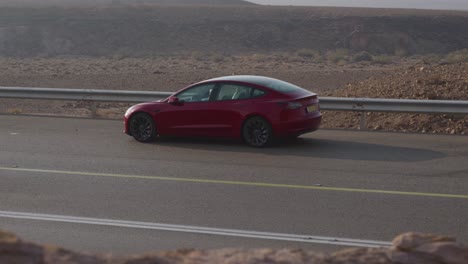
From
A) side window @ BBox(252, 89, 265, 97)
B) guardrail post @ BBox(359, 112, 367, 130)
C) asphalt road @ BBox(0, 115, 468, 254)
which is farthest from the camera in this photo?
guardrail post @ BBox(359, 112, 367, 130)

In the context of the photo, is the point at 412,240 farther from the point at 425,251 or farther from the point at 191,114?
the point at 191,114

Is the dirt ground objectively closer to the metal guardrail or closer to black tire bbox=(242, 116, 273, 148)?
the metal guardrail

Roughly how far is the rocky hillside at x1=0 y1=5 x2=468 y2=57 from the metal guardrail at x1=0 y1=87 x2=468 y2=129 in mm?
45799

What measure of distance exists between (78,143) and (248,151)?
11.5ft

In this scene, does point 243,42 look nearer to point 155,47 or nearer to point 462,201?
point 155,47

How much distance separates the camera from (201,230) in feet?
30.6

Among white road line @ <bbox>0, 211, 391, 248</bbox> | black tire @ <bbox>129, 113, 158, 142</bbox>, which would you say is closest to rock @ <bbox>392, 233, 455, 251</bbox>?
white road line @ <bbox>0, 211, 391, 248</bbox>

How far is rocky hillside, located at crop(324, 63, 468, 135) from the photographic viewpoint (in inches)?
744

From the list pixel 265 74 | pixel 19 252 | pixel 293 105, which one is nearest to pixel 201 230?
pixel 19 252

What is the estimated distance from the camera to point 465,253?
3.85 m

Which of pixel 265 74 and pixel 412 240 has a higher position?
pixel 412 240

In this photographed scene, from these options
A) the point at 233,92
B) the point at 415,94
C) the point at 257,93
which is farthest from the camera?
the point at 415,94

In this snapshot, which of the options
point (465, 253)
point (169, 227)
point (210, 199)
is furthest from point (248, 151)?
point (465, 253)

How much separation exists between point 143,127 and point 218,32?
213 feet
